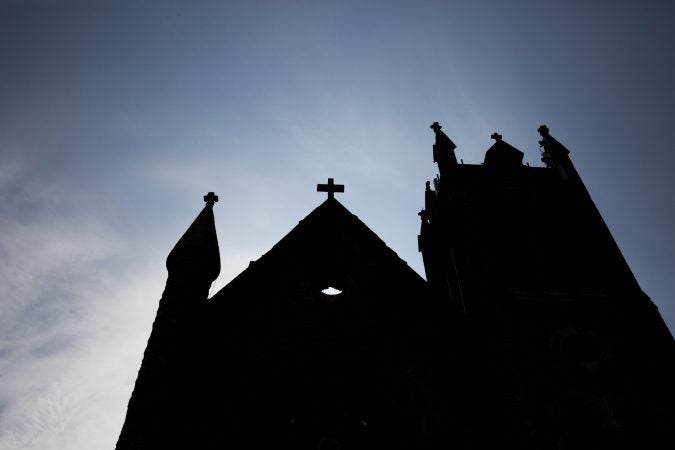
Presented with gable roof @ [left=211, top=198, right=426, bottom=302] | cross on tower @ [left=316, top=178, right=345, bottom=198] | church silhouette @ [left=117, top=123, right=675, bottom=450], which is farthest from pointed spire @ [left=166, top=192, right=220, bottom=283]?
cross on tower @ [left=316, top=178, right=345, bottom=198]

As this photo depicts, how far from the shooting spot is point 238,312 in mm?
10898

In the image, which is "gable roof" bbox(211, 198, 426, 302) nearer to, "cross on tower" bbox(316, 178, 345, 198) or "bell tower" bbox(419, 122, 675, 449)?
"cross on tower" bbox(316, 178, 345, 198)

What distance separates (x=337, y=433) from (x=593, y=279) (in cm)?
760

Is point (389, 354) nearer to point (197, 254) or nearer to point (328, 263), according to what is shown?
point (328, 263)

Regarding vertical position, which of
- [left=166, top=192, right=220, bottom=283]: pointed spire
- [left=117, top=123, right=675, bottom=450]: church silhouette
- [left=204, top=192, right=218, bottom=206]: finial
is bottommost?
[left=117, top=123, right=675, bottom=450]: church silhouette

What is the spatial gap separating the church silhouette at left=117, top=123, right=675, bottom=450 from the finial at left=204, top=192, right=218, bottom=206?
0.05 meters

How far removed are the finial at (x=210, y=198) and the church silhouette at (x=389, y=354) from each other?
0.05 metres

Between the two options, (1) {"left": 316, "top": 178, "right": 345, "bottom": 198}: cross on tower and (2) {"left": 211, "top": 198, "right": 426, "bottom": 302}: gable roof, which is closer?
(2) {"left": 211, "top": 198, "right": 426, "bottom": 302}: gable roof

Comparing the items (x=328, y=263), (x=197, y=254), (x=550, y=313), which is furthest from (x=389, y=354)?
(x=197, y=254)

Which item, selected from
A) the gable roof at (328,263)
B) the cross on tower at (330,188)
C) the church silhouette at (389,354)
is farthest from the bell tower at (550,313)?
the cross on tower at (330,188)

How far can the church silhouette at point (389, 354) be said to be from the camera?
9.38 m

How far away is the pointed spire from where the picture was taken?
444 inches

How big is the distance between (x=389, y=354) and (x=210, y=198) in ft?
21.0

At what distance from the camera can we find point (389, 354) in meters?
10.3
